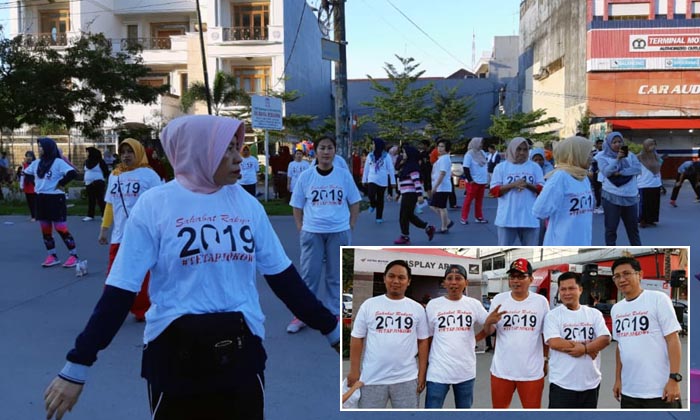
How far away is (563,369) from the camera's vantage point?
334 centimetres

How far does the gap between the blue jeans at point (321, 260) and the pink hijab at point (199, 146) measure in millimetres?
3777

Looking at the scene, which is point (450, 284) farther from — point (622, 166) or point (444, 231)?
point (444, 231)

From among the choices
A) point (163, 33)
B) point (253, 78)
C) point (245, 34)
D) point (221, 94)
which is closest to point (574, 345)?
point (221, 94)

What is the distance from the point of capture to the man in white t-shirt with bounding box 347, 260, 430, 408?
10.4ft

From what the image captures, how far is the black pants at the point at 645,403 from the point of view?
10.7 feet

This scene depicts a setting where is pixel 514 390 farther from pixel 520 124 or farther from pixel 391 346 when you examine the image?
pixel 520 124

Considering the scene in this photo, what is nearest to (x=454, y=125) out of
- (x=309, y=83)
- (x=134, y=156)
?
(x=309, y=83)

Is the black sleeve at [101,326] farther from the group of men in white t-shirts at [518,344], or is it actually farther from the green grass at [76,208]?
the green grass at [76,208]

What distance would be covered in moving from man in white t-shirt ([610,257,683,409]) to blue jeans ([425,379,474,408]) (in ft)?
2.22

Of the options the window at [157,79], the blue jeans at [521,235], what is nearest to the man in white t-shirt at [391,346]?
the blue jeans at [521,235]

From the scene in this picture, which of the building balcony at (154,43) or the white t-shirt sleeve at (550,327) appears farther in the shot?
the building balcony at (154,43)

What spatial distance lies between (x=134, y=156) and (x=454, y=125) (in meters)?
37.8

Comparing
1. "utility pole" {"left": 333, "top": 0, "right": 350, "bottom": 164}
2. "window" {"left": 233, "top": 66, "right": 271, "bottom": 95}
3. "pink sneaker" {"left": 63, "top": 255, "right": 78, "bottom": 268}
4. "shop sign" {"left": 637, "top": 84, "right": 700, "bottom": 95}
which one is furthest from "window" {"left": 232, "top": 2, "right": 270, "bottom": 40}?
"pink sneaker" {"left": 63, "top": 255, "right": 78, "bottom": 268}

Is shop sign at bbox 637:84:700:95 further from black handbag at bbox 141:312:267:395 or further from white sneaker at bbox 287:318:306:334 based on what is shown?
black handbag at bbox 141:312:267:395
